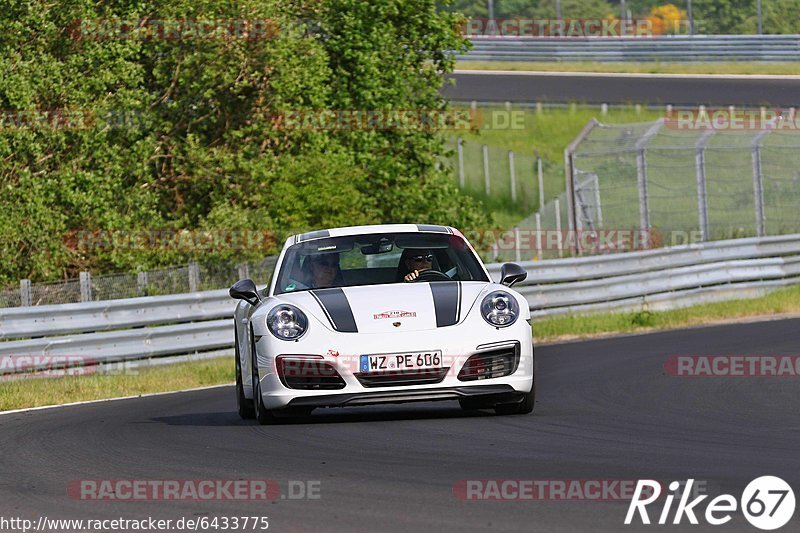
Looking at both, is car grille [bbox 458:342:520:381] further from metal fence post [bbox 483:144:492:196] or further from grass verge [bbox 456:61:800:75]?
grass verge [bbox 456:61:800:75]

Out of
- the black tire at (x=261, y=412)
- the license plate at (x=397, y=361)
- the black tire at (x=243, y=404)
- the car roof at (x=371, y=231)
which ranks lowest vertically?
the black tire at (x=243, y=404)

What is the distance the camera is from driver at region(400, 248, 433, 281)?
34.3ft

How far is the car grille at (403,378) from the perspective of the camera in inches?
368

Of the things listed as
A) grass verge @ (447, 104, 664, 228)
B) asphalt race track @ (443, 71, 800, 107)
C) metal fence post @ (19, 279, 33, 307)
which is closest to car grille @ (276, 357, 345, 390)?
metal fence post @ (19, 279, 33, 307)

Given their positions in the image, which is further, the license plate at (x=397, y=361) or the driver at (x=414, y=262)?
the driver at (x=414, y=262)

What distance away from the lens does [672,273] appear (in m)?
23.1

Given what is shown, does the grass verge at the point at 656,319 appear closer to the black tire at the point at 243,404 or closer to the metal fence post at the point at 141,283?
the metal fence post at the point at 141,283

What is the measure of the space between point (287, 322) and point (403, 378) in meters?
0.86

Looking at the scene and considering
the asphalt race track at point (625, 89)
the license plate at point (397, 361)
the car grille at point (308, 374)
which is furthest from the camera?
the asphalt race track at point (625, 89)

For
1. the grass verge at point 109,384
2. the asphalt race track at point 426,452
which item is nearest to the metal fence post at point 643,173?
the grass verge at point 109,384

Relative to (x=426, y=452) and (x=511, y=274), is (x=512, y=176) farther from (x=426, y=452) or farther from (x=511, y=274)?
(x=426, y=452)

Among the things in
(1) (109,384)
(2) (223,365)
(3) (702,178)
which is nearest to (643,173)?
(3) (702,178)

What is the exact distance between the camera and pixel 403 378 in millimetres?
9352

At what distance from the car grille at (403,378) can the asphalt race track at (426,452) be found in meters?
0.27
